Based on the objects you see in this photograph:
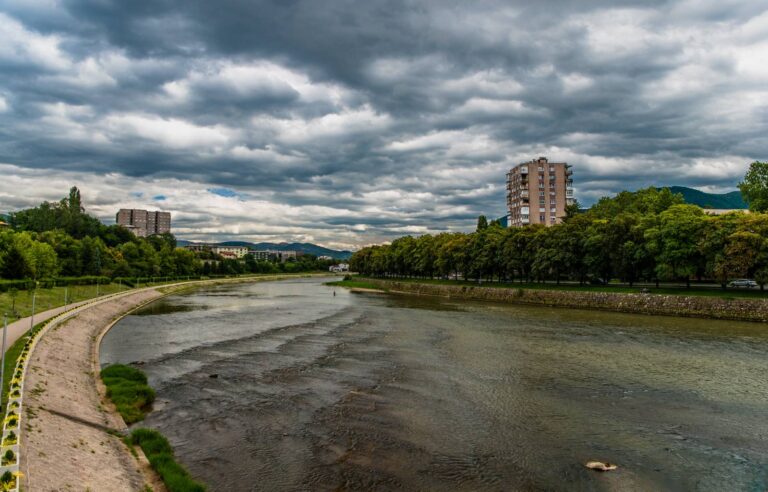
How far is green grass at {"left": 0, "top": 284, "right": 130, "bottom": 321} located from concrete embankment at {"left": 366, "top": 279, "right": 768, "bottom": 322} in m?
67.1

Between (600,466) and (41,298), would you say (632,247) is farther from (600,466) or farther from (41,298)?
(41,298)

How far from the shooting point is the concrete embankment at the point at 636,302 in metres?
52.0

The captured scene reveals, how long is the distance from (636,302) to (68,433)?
6488 centimetres

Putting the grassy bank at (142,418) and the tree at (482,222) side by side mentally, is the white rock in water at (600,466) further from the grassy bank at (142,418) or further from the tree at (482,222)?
the tree at (482,222)

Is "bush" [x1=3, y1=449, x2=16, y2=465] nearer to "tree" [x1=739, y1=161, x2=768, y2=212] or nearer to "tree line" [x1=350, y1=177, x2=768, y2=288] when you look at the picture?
"tree line" [x1=350, y1=177, x2=768, y2=288]

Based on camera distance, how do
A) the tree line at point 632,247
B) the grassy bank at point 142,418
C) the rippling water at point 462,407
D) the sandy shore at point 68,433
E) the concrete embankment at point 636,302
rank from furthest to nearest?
the tree line at point 632,247
the concrete embankment at point 636,302
the rippling water at point 462,407
the grassy bank at point 142,418
the sandy shore at point 68,433

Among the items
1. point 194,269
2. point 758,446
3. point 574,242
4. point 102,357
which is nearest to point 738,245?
point 574,242

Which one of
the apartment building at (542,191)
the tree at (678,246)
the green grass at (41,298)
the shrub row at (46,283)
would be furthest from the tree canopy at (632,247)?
the shrub row at (46,283)

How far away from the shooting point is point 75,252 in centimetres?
10356

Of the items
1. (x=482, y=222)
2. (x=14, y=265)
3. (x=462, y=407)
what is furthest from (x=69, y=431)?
(x=482, y=222)

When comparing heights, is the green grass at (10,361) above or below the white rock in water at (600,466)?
above

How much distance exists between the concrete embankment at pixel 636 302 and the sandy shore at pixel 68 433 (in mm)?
60452

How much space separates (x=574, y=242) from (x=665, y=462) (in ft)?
219

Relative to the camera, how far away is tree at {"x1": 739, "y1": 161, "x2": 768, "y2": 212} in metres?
78.9
